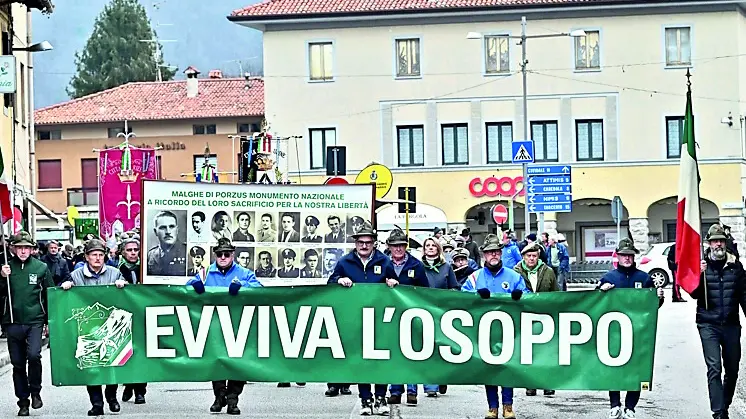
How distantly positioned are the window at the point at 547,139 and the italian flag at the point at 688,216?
134ft

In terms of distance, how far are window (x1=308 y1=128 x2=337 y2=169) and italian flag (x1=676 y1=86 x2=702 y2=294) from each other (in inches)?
1660

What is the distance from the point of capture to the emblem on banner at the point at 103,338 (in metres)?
13.0

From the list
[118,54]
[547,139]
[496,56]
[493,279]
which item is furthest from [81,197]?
[493,279]

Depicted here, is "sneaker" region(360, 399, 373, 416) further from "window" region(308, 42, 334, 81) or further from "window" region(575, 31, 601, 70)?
"window" region(308, 42, 334, 81)

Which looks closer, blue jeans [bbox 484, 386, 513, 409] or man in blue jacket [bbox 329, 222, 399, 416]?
blue jeans [bbox 484, 386, 513, 409]

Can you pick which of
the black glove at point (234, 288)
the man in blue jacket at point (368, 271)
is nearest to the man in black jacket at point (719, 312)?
the man in blue jacket at point (368, 271)

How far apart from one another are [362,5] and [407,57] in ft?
9.10

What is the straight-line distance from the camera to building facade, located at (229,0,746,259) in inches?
2083

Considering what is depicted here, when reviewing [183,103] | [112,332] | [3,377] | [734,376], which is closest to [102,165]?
[3,377]

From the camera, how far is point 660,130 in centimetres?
5316

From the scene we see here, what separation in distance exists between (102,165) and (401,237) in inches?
783

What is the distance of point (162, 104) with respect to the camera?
71250 millimetres

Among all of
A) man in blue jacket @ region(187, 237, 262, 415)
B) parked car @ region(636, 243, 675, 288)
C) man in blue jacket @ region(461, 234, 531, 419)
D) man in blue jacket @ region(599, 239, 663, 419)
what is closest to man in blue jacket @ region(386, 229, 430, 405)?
man in blue jacket @ region(461, 234, 531, 419)

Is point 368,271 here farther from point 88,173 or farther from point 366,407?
point 88,173
